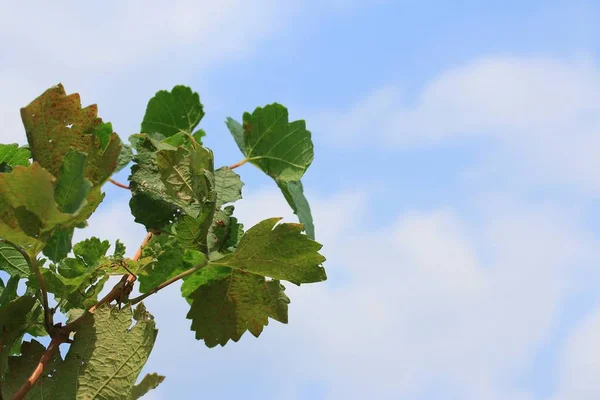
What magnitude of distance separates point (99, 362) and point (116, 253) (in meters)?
0.23

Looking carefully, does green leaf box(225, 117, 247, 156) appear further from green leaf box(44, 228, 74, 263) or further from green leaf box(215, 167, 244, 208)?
green leaf box(44, 228, 74, 263)

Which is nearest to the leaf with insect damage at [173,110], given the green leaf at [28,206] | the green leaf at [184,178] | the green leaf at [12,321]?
the green leaf at [184,178]

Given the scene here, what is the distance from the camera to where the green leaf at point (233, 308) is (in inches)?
66.9

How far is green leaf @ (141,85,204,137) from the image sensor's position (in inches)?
79.6

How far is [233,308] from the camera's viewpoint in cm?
172

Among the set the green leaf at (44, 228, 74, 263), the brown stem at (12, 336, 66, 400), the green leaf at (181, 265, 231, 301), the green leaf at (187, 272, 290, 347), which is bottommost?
the brown stem at (12, 336, 66, 400)

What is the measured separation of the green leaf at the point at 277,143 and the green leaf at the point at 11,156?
0.57 meters

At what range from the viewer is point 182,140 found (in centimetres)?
185

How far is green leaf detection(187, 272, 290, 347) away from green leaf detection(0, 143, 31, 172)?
0.47 m

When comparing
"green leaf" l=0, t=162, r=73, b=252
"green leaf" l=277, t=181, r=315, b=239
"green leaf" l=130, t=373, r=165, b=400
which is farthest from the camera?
"green leaf" l=277, t=181, r=315, b=239

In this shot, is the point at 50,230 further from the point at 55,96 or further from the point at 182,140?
the point at 182,140

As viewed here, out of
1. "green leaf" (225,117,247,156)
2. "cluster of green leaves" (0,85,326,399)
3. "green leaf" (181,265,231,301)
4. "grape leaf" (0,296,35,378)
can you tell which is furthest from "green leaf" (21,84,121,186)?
"green leaf" (225,117,247,156)

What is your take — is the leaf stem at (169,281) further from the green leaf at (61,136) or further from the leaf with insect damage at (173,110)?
the leaf with insect damage at (173,110)


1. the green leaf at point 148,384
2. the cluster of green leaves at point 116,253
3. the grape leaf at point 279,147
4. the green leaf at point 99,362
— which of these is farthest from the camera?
the grape leaf at point 279,147
